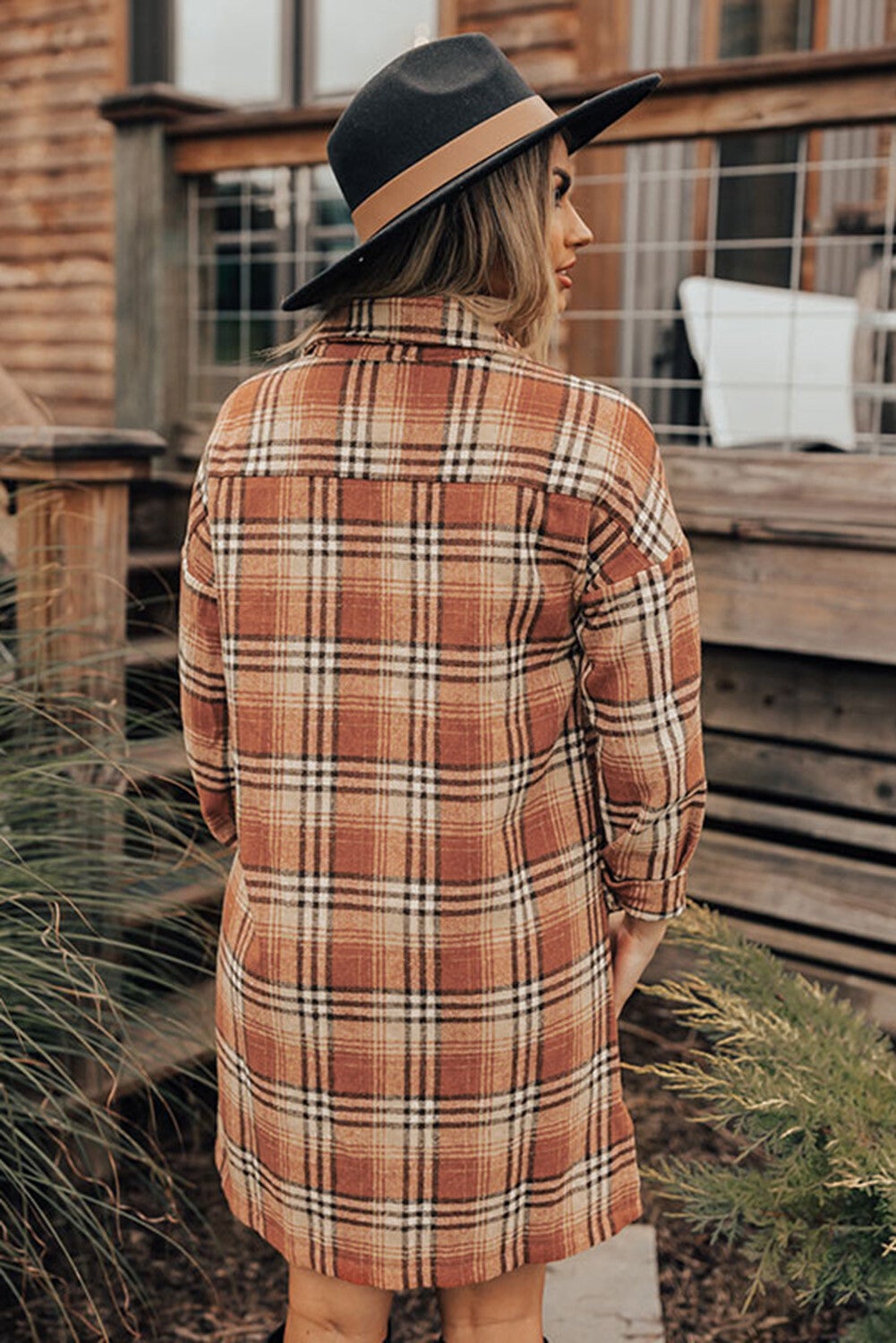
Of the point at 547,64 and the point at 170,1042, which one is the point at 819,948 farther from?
the point at 547,64

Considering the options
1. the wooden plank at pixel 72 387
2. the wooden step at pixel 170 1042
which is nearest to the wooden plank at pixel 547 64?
the wooden plank at pixel 72 387

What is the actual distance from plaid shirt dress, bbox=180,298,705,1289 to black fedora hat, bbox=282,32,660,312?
10cm

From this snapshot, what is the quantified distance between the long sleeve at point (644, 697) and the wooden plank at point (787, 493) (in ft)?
5.15

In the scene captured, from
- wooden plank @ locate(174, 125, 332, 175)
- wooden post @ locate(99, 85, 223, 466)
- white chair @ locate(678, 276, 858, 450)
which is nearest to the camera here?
wooden plank @ locate(174, 125, 332, 175)

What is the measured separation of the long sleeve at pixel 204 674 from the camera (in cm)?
165

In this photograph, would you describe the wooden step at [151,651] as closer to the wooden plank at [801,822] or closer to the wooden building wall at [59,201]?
the wooden plank at [801,822]

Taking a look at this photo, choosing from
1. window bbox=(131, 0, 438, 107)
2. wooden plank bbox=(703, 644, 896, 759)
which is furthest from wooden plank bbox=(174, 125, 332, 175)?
window bbox=(131, 0, 438, 107)

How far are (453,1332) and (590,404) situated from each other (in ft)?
3.34

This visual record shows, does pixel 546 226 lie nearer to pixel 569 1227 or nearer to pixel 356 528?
pixel 356 528

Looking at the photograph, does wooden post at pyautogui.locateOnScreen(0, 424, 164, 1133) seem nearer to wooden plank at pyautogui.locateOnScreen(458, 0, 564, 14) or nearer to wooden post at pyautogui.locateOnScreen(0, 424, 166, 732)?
wooden post at pyautogui.locateOnScreen(0, 424, 166, 732)

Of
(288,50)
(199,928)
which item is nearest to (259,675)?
(199,928)

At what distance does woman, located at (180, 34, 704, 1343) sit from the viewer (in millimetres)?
1462

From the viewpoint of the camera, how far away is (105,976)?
2.47 meters

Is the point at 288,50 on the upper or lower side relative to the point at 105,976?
upper
